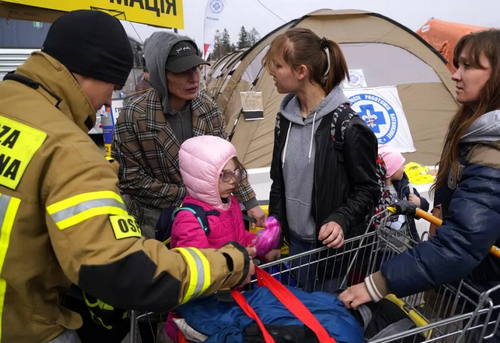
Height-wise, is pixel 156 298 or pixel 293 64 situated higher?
pixel 293 64

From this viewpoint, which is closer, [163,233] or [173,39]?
[163,233]

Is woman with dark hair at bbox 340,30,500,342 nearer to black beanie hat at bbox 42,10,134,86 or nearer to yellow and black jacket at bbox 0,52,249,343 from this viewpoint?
yellow and black jacket at bbox 0,52,249,343

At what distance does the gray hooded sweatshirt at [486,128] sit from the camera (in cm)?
133

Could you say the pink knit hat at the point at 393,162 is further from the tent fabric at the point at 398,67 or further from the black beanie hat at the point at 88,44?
the tent fabric at the point at 398,67

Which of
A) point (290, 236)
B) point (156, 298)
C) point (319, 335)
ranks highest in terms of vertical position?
point (156, 298)

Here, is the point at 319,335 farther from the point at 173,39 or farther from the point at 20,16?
the point at 20,16

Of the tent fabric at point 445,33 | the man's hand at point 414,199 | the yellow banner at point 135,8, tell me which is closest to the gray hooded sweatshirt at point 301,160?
the man's hand at point 414,199

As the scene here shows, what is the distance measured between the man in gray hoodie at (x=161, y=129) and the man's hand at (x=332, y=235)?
80 centimetres

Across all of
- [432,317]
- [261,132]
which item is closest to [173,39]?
[432,317]

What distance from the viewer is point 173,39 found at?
2.43m

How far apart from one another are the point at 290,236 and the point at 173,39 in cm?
158

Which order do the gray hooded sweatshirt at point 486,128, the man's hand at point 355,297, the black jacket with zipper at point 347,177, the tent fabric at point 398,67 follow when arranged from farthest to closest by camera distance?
the tent fabric at point 398,67 → the black jacket with zipper at point 347,177 → the man's hand at point 355,297 → the gray hooded sweatshirt at point 486,128

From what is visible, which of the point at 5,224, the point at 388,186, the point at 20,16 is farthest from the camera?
the point at 20,16

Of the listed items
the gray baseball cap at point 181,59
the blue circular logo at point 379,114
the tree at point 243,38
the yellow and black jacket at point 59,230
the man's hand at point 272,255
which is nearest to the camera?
the yellow and black jacket at point 59,230
